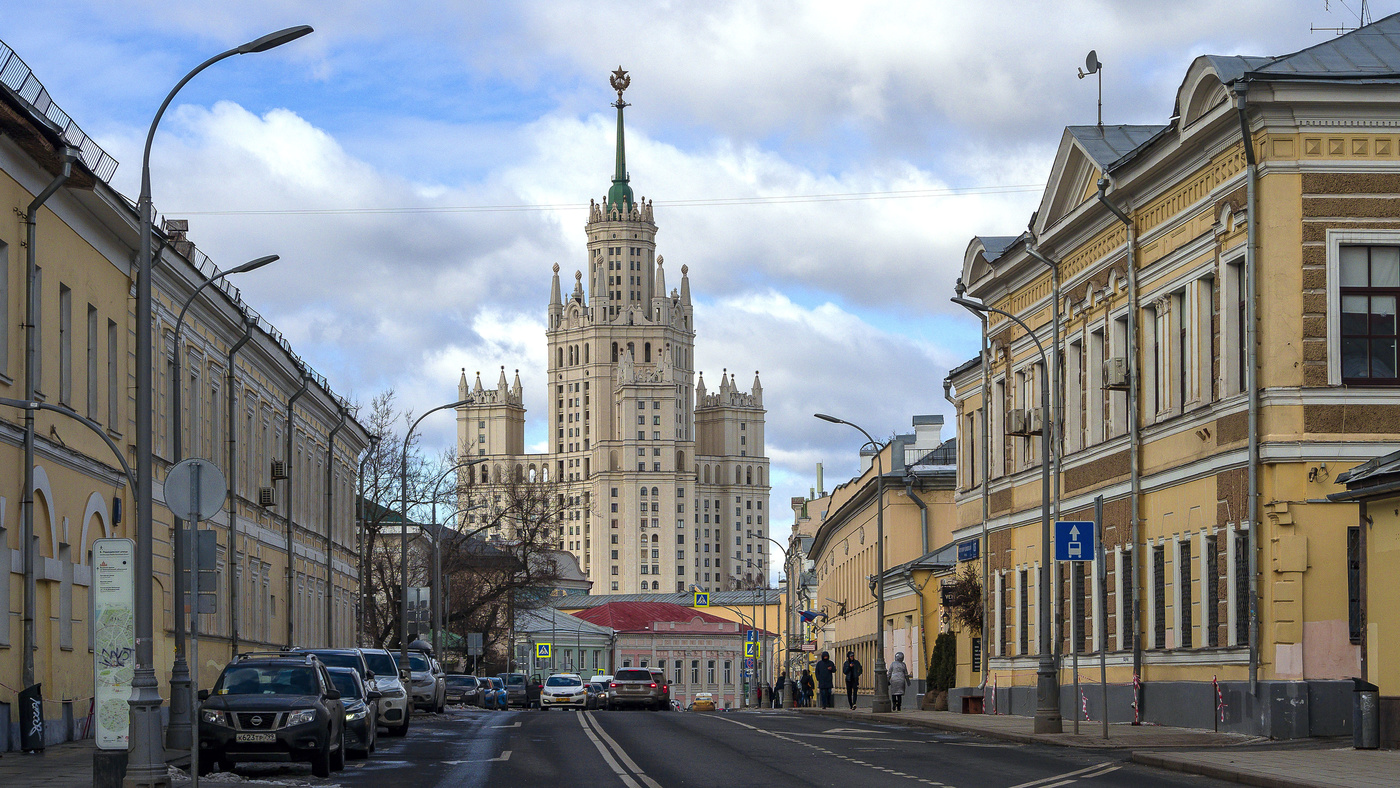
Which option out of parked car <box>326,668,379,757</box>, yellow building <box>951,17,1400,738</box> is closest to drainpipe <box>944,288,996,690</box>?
yellow building <box>951,17,1400,738</box>

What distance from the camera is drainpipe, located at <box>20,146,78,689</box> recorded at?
2703 centimetres

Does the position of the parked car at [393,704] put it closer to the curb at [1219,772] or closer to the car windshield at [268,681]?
the car windshield at [268,681]

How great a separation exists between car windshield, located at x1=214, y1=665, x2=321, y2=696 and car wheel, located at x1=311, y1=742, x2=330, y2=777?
0.95 metres

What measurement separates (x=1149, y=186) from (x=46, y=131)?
18154 mm

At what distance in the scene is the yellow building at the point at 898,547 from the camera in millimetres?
56781

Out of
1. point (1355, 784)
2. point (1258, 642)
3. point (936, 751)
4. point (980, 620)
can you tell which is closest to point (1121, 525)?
point (1258, 642)

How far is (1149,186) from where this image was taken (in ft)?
107

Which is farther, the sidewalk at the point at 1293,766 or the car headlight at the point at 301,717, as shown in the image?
the car headlight at the point at 301,717

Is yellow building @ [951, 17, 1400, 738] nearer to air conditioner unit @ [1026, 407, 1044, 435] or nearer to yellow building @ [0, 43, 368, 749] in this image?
air conditioner unit @ [1026, 407, 1044, 435]

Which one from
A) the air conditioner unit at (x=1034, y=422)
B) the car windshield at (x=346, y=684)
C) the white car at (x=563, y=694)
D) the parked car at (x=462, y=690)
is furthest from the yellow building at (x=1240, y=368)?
the white car at (x=563, y=694)

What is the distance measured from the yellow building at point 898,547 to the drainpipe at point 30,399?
24989 millimetres

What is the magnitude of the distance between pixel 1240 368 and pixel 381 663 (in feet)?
56.7

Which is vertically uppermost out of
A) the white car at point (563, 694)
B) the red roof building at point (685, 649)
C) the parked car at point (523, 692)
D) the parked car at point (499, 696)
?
the white car at point (563, 694)

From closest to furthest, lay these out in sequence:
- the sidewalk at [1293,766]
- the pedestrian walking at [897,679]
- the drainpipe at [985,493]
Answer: the sidewalk at [1293,766] → the drainpipe at [985,493] → the pedestrian walking at [897,679]
